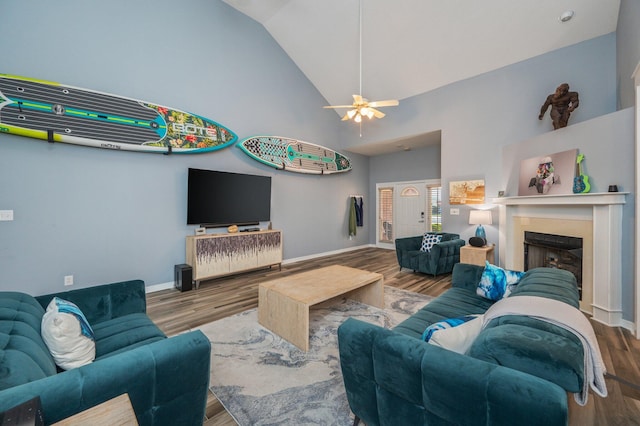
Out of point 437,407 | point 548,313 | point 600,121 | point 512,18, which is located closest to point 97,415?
point 437,407

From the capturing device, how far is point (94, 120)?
3.31m

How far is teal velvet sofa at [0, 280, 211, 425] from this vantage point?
33.4 inches

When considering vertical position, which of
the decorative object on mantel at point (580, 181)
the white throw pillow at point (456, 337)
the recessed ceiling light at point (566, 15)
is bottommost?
the white throw pillow at point (456, 337)

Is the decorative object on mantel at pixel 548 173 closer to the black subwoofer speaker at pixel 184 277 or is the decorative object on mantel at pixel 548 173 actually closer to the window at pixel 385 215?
the window at pixel 385 215

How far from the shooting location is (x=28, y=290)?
3033 mm

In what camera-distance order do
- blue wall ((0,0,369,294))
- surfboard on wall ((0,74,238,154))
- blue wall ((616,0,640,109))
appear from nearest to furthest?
blue wall ((616,0,640,109)), surfboard on wall ((0,74,238,154)), blue wall ((0,0,369,294))

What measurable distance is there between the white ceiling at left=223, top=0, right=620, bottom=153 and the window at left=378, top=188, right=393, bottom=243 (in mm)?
2542

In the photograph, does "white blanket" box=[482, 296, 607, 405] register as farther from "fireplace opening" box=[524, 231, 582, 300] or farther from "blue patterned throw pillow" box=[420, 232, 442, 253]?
"blue patterned throw pillow" box=[420, 232, 442, 253]

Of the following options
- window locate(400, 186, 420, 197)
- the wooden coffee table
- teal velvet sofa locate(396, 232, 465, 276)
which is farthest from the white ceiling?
the wooden coffee table

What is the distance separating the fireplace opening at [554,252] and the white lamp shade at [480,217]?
0.63 metres

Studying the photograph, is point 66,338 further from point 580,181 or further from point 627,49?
point 627,49

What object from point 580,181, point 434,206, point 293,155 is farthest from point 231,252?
point 434,206

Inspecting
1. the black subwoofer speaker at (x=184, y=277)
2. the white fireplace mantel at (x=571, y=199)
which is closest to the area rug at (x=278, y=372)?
the black subwoofer speaker at (x=184, y=277)

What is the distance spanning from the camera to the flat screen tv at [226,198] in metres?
4.18
